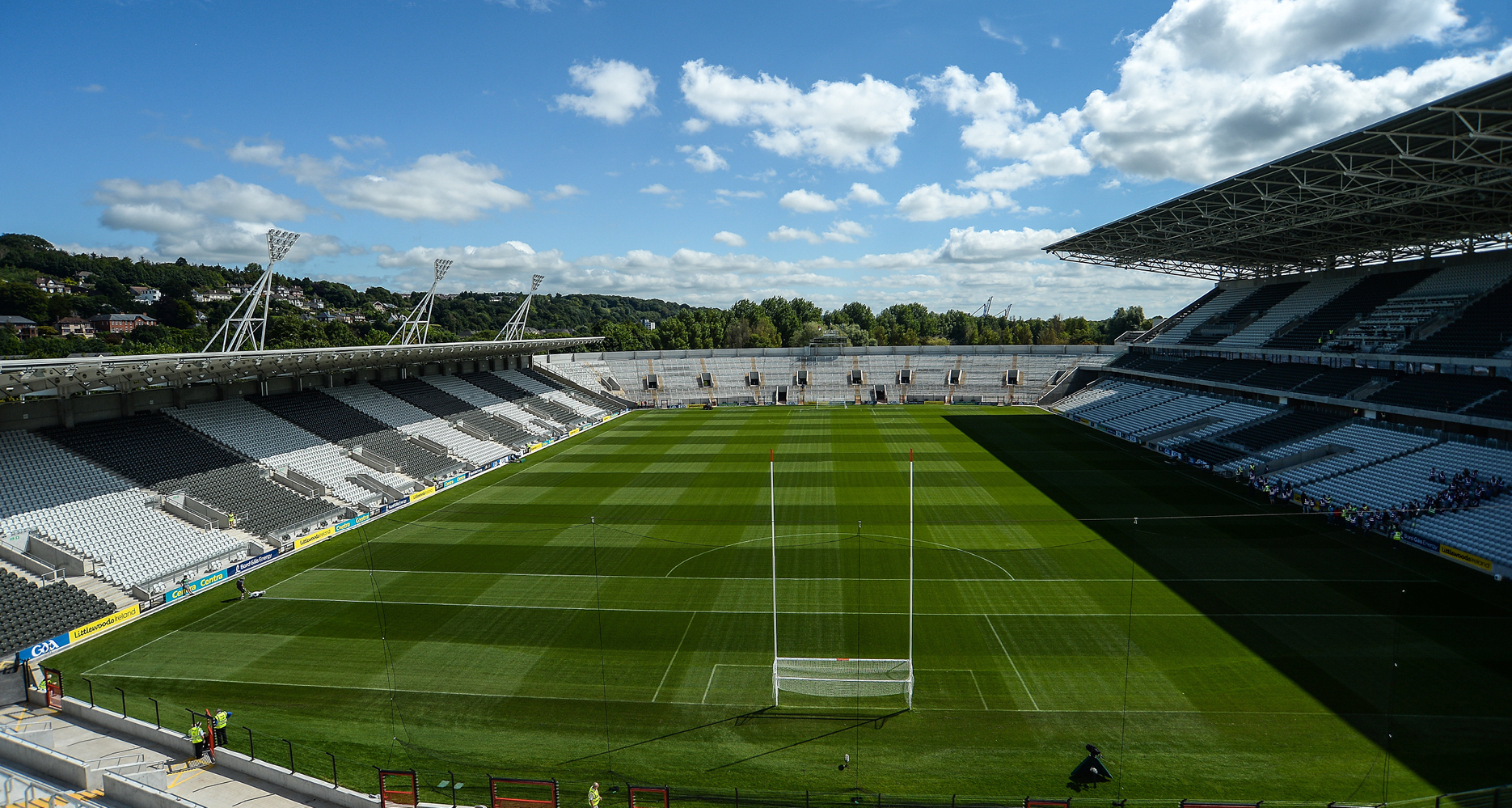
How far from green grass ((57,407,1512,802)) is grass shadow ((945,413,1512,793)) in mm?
84

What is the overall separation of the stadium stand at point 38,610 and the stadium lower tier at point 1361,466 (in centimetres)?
3773

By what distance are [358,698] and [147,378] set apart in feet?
67.5

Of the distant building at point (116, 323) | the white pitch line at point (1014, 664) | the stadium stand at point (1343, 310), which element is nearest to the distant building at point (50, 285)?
the distant building at point (116, 323)

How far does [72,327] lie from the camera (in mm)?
84062

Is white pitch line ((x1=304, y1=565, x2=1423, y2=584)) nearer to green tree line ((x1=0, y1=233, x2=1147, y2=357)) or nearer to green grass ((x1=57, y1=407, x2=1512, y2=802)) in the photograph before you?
green grass ((x1=57, y1=407, x2=1512, y2=802))

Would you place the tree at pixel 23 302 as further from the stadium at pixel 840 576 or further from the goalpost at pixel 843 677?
Answer: the goalpost at pixel 843 677

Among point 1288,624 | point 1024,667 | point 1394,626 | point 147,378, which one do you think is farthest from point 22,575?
point 1394,626

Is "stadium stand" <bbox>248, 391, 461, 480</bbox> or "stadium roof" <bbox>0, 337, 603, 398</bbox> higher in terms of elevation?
"stadium roof" <bbox>0, 337, 603, 398</bbox>

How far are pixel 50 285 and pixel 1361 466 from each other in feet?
528

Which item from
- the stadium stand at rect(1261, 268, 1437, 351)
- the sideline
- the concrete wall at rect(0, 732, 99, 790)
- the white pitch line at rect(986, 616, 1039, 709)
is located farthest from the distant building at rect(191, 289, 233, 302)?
the stadium stand at rect(1261, 268, 1437, 351)

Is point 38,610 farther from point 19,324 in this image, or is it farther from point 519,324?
point 19,324

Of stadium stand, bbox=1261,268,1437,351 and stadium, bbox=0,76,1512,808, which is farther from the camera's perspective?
stadium stand, bbox=1261,268,1437,351

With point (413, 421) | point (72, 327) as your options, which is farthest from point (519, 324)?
point (72, 327)

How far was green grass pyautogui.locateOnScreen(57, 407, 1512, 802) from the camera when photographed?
36.6 ft
